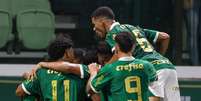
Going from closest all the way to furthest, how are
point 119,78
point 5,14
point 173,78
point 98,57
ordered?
point 119,78 < point 98,57 < point 173,78 < point 5,14

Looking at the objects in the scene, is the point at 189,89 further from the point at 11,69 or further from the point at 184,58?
the point at 11,69

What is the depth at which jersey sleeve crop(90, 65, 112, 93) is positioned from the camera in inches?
222

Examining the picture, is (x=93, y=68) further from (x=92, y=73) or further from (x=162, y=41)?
(x=162, y=41)

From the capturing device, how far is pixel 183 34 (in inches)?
313

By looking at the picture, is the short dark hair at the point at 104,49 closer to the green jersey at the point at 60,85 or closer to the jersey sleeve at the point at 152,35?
the green jersey at the point at 60,85

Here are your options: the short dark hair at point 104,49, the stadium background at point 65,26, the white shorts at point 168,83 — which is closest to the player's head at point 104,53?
the short dark hair at point 104,49

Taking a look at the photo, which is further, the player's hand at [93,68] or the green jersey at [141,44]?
the green jersey at [141,44]

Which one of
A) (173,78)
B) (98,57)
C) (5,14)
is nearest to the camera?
(98,57)

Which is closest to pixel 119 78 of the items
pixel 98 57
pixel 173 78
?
pixel 98 57

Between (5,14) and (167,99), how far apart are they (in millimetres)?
2081

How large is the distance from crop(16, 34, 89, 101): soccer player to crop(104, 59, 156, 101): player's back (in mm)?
261

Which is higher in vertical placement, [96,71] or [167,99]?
[96,71]

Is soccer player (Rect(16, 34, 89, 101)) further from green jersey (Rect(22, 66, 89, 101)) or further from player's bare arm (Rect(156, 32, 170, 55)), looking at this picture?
player's bare arm (Rect(156, 32, 170, 55))

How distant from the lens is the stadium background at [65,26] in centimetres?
777
